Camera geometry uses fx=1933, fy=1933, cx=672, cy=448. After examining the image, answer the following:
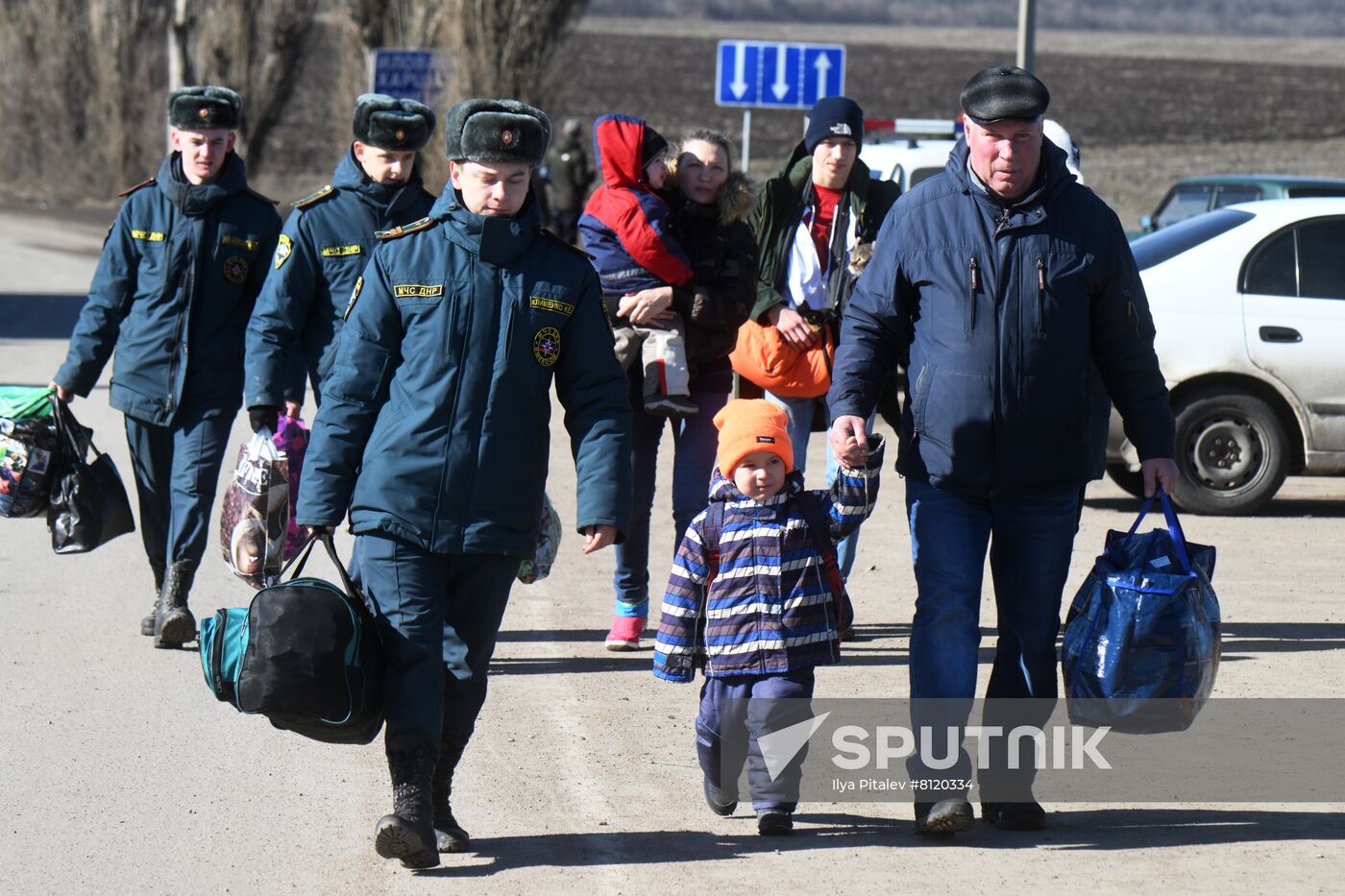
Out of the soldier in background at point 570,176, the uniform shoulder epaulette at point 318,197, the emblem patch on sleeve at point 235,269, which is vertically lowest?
the emblem patch on sleeve at point 235,269

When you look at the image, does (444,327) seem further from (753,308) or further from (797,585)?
(753,308)

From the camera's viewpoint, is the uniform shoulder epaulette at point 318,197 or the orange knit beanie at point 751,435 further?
the uniform shoulder epaulette at point 318,197


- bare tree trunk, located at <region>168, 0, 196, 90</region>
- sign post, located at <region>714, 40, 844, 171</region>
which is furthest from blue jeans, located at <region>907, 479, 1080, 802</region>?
bare tree trunk, located at <region>168, 0, 196, 90</region>

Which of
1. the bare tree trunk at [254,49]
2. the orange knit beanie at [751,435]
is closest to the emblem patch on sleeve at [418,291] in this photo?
the orange knit beanie at [751,435]

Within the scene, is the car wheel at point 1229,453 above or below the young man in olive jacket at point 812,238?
below

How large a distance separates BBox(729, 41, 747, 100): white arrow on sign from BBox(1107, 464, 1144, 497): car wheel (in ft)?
30.7

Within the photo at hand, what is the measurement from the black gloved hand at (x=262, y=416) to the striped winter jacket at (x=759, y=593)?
1790 millimetres

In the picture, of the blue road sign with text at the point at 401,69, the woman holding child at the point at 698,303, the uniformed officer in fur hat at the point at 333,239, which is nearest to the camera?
the uniformed officer in fur hat at the point at 333,239

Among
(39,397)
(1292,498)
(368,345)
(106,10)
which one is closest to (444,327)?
(368,345)

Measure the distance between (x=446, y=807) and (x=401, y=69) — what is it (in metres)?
20.2

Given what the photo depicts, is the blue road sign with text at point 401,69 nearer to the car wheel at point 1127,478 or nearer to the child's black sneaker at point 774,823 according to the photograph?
the car wheel at point 1127,478

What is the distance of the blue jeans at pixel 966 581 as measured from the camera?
5.15 metres

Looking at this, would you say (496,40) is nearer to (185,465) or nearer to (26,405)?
(26,405)

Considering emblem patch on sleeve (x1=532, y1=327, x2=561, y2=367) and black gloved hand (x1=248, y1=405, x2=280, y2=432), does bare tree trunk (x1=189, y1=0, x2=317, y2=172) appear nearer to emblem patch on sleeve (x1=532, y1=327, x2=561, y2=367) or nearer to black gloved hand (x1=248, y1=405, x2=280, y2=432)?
black gloved hand (x1=248, y1=405, x2=280, y2=432)
